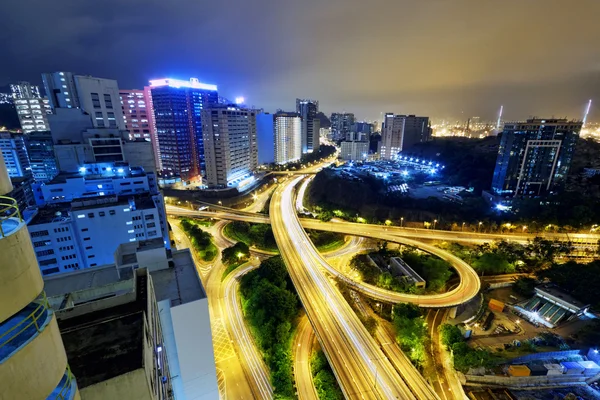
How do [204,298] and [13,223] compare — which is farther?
[204,298]

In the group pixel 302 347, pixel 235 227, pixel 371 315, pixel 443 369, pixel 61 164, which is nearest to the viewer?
pixel 443 369

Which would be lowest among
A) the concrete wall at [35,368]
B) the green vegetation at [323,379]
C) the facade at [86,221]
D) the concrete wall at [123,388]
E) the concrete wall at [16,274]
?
the green vegetation at [323,379]

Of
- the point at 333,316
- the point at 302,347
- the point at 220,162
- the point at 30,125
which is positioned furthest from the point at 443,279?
the point at 30,125

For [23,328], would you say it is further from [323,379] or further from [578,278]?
[578,278]

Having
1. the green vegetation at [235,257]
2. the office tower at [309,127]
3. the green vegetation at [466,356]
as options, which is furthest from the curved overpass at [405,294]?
the office tower at [309,127]

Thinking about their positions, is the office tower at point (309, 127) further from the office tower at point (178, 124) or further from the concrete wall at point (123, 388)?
the concrete wall at point (123, 388)

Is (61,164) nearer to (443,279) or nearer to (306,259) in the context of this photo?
(306,259)
